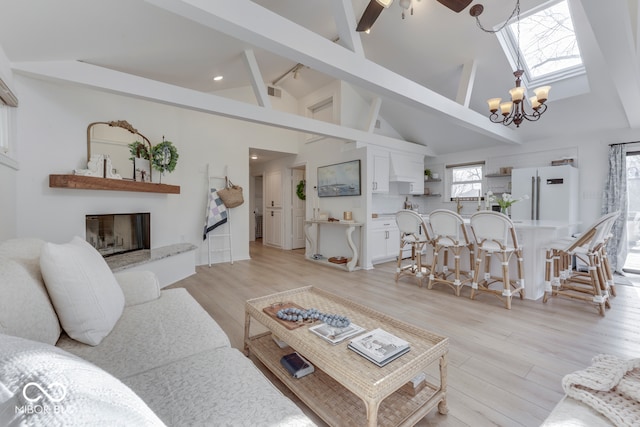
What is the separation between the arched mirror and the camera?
11.1 feet

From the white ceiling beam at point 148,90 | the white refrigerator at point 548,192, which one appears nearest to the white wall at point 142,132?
the white ceiling beam at point 148,90

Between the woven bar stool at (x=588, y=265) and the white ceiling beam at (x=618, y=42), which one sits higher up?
the white ceiling beam at (x=618, y=42)

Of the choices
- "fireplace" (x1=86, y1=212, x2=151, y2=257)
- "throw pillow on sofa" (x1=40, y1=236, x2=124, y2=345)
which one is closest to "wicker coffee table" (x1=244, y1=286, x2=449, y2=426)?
"throw pillow on sofa" (x1=40, y1=236, x2=124, y2=345)

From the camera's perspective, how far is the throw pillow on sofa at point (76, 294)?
120 centimetres

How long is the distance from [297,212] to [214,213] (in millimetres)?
2429

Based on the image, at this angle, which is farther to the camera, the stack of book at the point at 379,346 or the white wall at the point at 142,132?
the white wall at the point at 142,132

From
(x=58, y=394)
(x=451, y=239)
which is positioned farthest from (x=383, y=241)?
(x=58, y=394)

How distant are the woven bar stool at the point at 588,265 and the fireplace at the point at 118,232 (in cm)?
521

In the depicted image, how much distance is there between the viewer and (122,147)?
146 inches

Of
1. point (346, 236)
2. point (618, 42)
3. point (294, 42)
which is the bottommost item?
point (346, 236)

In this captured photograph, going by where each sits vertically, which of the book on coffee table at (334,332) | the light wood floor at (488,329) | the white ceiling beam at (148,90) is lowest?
the light wood floor at (488,329)

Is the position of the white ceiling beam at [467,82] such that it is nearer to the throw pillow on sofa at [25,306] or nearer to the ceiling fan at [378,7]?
the ceiling fan at [378,7]

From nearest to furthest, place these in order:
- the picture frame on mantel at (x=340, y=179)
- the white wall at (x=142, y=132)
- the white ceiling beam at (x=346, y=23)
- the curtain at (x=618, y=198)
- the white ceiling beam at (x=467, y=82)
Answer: the white ceiling beam at (x=346, y=23)
the white wall at (x=142, y=132)
the white ceiling beam at (x=467, y=82)
the curtain at (x=618, y=198)
the picture frame on mantel at (x=340, y=179)

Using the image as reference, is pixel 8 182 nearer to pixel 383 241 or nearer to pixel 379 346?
pixel 379 346
